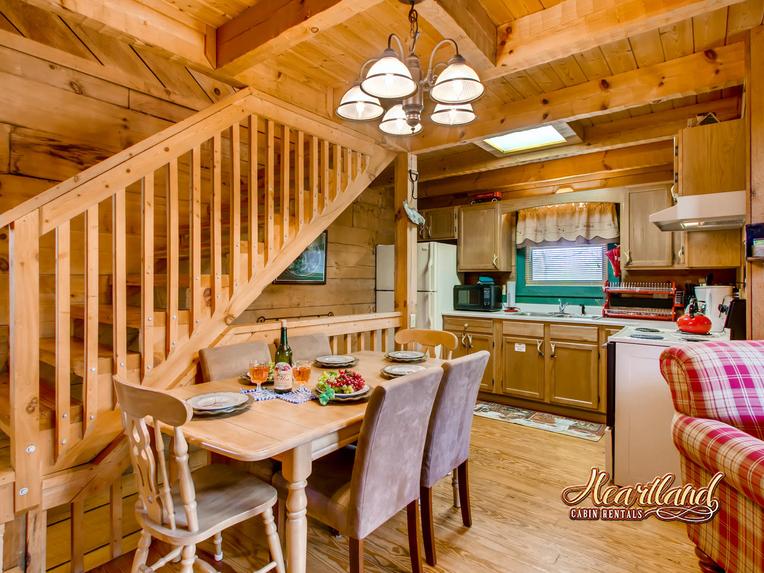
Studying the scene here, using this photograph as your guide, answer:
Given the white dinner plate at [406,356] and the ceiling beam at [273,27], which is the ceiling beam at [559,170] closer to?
the white dinner plate at [406,356]

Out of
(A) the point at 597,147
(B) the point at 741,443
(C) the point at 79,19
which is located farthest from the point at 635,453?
(C) the point at 79,19

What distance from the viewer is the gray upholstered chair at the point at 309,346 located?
8.68 feet

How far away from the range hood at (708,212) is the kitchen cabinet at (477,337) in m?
1.99

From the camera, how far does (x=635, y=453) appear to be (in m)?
2.55

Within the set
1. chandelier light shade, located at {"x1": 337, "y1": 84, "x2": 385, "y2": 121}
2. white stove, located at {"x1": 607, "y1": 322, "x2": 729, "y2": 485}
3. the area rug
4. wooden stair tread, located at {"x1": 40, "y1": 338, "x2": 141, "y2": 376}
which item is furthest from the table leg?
the area rug

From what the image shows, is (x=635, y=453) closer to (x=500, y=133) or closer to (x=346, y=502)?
(x=346, y=502)

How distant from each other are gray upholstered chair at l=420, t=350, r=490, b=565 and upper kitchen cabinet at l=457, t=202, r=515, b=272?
2989mm

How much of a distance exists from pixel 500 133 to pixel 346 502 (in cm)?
279

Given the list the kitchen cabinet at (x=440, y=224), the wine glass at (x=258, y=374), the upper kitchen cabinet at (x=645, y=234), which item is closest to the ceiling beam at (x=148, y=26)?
the wine glass at (x=258, y=374)

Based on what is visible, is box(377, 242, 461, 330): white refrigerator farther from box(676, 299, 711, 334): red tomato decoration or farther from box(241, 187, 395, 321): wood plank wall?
box(676, 299, 711, 334): red tomato decoration

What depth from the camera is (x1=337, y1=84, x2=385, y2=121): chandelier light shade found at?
6.62 ft

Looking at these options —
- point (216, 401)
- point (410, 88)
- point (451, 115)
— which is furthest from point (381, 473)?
point (451, 115)

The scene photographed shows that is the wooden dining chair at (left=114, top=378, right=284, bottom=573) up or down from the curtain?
down

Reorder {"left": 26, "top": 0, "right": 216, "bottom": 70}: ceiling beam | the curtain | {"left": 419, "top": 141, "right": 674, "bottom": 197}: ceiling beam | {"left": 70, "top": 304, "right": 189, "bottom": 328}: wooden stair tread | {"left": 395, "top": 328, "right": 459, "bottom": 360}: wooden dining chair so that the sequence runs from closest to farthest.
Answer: {"left": 26, "top": 0, "right": 216, "bottom": 70}: ceiling beam < {"left": 70, "top": 304, "right": 189, "bottom": 328}: wooden stair tread < {"left": 395, "top": 328, "right": 459, "bottom": 360}: wooden dining chair < {"left": 419, "top": 141, "right": 674, "bottom": 197}: ceiling beam < the curtain
